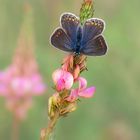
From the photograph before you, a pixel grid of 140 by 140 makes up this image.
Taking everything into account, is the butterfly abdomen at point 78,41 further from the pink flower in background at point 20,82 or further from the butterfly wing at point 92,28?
the pink flower in background at point 20,82

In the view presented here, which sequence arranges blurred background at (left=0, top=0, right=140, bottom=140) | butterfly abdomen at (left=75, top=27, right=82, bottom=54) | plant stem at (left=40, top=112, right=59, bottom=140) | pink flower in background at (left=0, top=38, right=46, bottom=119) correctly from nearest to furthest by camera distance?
plant stem at (left=40, top=112, right=59, bottom=140) < butterfly abdomen at (left=75, top=27, right=82, bottom=54) < pink flower in background at (left=0, top=38, right=46, bottom=119) < blurred background at (left=0, top=0, right=140, bottom=140)

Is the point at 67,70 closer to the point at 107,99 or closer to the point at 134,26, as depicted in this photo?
the point at 107,99

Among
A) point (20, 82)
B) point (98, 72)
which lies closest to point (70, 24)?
point (20, 82)

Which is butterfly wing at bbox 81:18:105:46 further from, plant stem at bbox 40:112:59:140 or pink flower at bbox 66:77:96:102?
plant stem at bbox 40:112:59:140

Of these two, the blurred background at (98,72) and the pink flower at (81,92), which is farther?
the blurred background at (98,72)

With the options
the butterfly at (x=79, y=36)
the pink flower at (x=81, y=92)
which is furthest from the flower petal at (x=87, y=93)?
the butterfly at (x=79, y=36)

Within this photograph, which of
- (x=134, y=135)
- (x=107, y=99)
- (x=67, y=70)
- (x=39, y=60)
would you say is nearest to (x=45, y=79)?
(x=39, y=60)

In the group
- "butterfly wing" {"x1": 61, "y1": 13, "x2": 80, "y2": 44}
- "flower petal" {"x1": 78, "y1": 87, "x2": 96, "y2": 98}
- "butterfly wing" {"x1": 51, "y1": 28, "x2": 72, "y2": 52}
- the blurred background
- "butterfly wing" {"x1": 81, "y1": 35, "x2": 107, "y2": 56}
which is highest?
"butterfly wing" {"x1": 61, "y1": 13, "x2": 80, "y2": 44}

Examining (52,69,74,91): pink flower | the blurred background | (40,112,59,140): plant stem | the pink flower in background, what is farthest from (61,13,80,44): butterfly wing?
the blurred background
